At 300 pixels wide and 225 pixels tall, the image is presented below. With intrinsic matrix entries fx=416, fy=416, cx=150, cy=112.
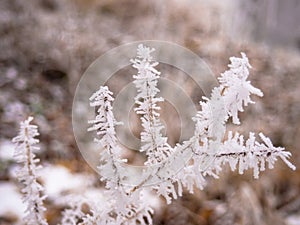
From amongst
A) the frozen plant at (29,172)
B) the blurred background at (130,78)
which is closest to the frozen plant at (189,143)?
the frozen plant at (29,172)

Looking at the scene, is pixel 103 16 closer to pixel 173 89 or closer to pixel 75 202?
pixel 173 89

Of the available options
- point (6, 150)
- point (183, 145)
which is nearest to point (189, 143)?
point (183, 145)

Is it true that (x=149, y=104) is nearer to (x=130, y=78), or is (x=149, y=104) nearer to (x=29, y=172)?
(x=29, y=172)

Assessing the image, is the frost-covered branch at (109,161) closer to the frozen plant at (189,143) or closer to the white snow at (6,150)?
the frozen plant at (189,143)

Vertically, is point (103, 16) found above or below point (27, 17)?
above

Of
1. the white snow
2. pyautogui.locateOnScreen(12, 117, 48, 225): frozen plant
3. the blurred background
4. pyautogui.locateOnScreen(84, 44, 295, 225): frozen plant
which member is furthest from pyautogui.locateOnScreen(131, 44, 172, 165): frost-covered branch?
the white snow

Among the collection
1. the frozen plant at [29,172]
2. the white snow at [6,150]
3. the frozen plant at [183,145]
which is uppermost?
the white snow at [6,150]

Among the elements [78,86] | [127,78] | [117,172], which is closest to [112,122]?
[117,172]
